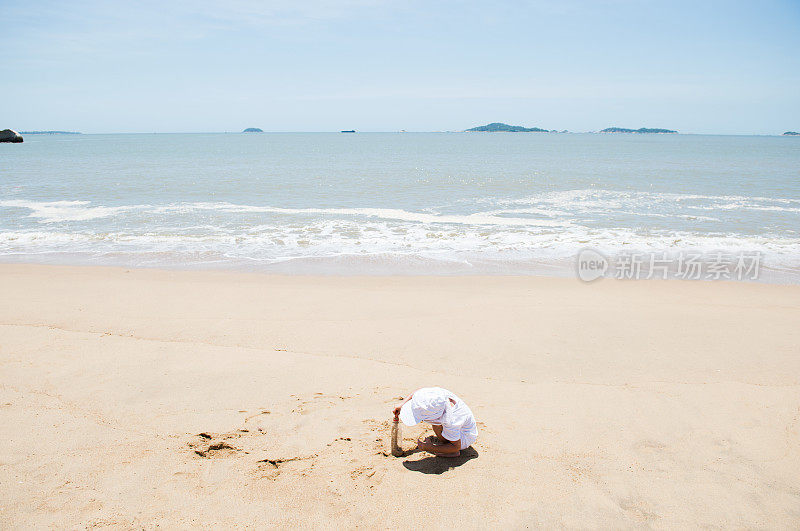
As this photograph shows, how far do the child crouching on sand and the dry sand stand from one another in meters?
0.16

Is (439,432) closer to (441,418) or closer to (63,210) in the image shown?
(441,418)

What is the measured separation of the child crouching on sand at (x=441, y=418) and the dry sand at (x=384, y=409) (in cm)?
16

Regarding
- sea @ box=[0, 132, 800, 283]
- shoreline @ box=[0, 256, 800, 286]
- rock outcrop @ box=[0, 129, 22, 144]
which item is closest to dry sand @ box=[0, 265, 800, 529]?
shoreline @ box=[0, 256, 800, 286]

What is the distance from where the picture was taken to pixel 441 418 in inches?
156

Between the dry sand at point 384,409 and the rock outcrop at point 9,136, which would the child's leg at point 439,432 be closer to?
the dry sand at point 384,409

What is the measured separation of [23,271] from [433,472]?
1074 centimetres

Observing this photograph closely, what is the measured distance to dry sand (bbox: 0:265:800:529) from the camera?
3.60 m

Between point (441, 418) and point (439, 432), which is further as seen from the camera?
point (439, 432)

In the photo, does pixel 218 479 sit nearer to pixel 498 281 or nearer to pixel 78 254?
pixel 498 281

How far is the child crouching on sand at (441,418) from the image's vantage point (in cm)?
395

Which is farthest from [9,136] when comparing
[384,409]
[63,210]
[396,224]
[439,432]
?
[439,432]

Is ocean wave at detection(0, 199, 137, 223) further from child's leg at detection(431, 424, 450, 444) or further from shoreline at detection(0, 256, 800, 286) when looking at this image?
A: child's leg at detection(431, 424, 450, 444)

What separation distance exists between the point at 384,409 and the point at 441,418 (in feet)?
3.43

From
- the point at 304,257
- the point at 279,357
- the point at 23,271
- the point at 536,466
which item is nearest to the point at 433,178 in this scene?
the point at 304,257
